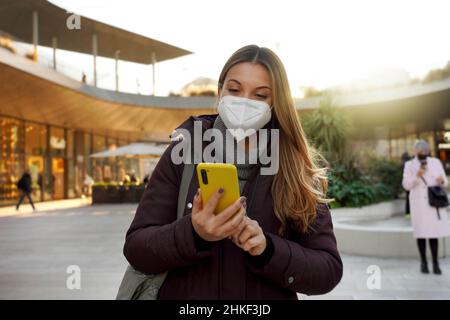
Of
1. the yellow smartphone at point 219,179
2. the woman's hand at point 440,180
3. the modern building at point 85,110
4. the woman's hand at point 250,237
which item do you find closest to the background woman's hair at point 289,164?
Result: the woman's hand at point 250,237

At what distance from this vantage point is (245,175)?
143 centimetres

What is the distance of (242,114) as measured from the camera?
1460 millimetres

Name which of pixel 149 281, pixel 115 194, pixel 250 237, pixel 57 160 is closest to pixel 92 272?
pixel 149 281

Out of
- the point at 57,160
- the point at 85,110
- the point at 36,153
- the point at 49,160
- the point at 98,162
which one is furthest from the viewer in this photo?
the point at 98,162

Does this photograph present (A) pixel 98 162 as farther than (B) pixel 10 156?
Yes

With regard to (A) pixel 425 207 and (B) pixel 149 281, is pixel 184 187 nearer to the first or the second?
(B) pixel 149 281

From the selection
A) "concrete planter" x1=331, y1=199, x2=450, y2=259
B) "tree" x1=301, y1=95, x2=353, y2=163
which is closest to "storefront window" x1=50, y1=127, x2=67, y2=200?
"tree" x1=301, y1=95, x2=353, y2=163

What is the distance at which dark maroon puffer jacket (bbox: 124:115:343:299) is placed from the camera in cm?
129

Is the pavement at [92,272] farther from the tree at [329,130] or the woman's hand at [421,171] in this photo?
the tree at [329,130]

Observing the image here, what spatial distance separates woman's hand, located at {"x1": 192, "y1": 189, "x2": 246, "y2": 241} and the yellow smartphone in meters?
0.02

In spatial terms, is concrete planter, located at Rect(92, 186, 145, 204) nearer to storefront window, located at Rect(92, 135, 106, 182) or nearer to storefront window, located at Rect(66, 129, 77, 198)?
storefront window, located at Rect(66, 129, 77, 198)

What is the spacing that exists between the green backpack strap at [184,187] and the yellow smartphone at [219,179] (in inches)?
9.0

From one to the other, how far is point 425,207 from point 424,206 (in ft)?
0.06

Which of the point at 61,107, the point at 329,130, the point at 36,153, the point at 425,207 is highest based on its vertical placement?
the point at 61,107
